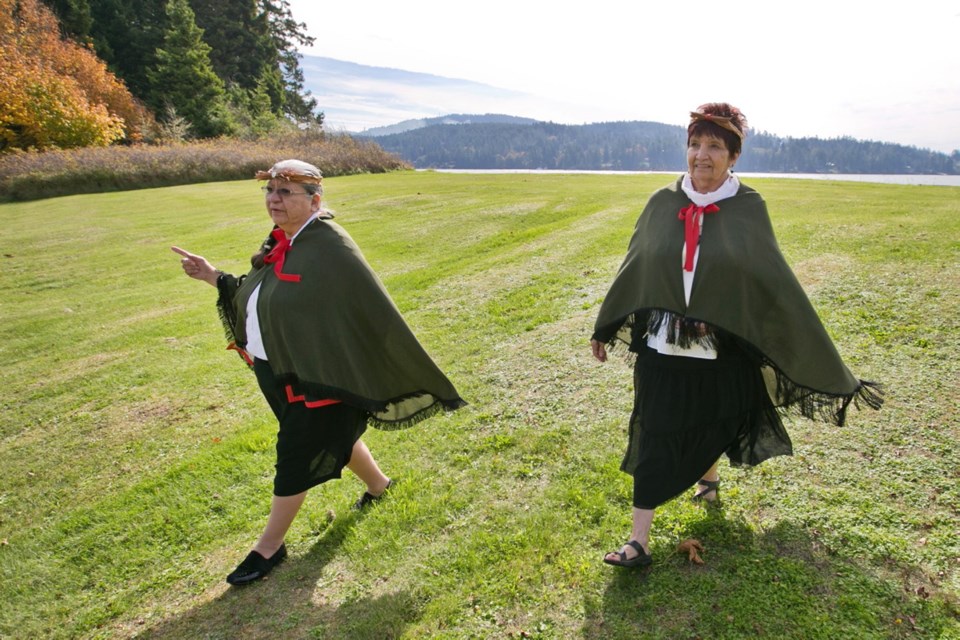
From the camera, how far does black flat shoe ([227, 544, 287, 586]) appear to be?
11.7 ft

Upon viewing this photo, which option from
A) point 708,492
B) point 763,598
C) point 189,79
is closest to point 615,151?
point 189,79

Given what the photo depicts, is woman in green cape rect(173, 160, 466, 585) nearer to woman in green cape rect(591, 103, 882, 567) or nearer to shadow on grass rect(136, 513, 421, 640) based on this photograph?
shadow on grass rect(136, 513, 421, 640)

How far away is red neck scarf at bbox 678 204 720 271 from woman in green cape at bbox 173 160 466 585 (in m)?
1.74

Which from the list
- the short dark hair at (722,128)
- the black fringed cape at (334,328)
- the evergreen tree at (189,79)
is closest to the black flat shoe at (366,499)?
the black fringed cape at (334,328)

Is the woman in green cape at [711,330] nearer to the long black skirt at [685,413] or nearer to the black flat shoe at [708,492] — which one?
the long black skirt at [685,413]

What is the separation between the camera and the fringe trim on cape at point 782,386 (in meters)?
3.05

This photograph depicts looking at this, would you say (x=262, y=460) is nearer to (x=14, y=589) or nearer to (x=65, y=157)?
(x=14, y=589)

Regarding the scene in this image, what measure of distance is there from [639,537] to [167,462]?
4535 millimetres

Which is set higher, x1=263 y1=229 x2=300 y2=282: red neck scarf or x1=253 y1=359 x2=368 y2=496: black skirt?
x1=263 y1=229 x2=300 y2=282: red neck scarf

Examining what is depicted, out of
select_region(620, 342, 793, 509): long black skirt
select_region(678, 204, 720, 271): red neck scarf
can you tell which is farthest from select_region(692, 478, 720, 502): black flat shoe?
select_region(678, 204, 720, 271): red neck scarf

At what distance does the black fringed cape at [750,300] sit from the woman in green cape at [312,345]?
5.22 feet

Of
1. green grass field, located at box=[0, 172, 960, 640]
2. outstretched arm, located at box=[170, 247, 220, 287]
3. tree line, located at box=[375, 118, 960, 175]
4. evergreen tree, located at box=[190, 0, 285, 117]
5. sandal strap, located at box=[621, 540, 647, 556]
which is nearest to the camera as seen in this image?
green grass field, located at box=[0, 172, 960, 640]

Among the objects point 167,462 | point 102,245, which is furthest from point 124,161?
point 167,462

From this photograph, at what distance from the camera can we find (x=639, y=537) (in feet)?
10.5
